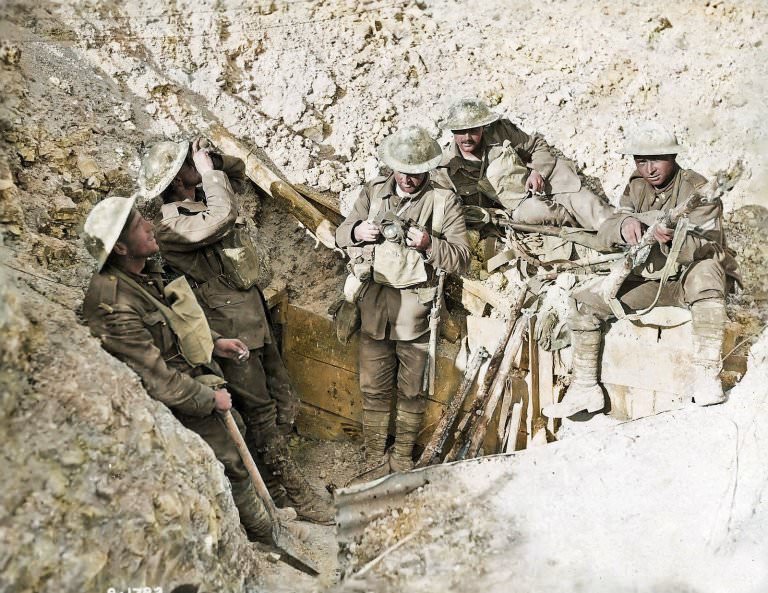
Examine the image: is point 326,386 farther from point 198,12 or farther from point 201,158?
point 198,12

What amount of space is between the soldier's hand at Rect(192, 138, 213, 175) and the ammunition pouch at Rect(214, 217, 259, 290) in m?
0.44

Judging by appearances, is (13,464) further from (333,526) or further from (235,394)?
(333,526)

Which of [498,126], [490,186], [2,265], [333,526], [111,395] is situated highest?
[498,126]

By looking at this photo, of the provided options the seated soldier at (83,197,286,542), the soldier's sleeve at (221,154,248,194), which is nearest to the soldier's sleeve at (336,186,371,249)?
the soldier's sleeve at (221,154,248,194)

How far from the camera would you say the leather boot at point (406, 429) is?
5.78m

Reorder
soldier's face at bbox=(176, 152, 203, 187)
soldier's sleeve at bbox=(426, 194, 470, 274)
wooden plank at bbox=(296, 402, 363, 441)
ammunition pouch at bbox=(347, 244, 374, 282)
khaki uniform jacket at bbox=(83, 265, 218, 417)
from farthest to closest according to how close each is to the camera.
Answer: wooden plank at bbox=(296, 402, 363, 441) → ammunition pouch at bbox=(347, 244, 374, 282) → soldier's sleeve at bbox=(426, 194, 470, 274) → soldier's face at bbox=(176, 152, 203, 187) → khaki uniform jacket at bbox=(83, 265, 218, 417)

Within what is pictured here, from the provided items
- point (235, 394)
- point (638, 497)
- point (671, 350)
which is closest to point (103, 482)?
point (235, 394)

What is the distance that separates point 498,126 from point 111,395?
3.81 metres

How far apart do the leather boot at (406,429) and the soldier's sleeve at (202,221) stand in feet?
7.02

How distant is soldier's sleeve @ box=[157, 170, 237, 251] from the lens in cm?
448

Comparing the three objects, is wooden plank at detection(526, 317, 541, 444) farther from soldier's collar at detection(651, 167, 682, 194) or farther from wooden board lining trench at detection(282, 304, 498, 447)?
soldier's collar at detection(651, 167, 682, 194)

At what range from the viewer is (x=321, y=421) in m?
6.48

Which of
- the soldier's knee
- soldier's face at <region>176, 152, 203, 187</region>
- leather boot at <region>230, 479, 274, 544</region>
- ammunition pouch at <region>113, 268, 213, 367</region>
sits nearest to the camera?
ammunition pouch at <region>113, 268, 213, 367</region>

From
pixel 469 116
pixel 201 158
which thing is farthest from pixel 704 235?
pixel 201 158
